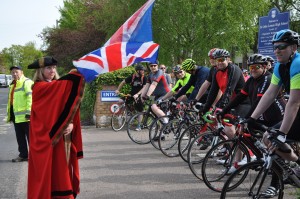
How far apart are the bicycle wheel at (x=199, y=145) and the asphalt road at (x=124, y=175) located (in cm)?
22

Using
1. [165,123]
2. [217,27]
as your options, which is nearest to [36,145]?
[165,123]

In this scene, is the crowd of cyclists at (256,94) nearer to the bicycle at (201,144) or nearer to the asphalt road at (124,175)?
the bicycle at (201,144)

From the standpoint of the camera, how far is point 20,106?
7.58m

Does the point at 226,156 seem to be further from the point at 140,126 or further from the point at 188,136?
the point at 140,126

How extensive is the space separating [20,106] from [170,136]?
119 inches

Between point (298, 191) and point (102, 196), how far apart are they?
262 centimetres

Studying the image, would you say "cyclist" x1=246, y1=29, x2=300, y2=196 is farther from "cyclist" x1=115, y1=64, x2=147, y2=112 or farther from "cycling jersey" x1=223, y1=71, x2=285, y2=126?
"cyclist" x1=115, y1=64, x2=147, y2=112

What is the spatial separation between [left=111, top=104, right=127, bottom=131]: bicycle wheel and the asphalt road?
7.33 feet

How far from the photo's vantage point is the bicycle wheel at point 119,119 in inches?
469

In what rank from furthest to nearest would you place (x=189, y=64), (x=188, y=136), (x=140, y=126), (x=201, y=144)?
1. (x=140, y=126)
2. (x=189, y=64)
3. (x=188, y=136)
4. (x=201, y=144)

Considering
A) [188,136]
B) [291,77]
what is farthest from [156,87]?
[291,77]

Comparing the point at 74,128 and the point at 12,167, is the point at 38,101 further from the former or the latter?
the point at 12,167

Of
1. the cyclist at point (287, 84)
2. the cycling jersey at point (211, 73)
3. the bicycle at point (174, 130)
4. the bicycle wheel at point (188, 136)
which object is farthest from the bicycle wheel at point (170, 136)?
the cyclist at point (287, 84)

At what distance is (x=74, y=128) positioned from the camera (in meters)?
4.50
